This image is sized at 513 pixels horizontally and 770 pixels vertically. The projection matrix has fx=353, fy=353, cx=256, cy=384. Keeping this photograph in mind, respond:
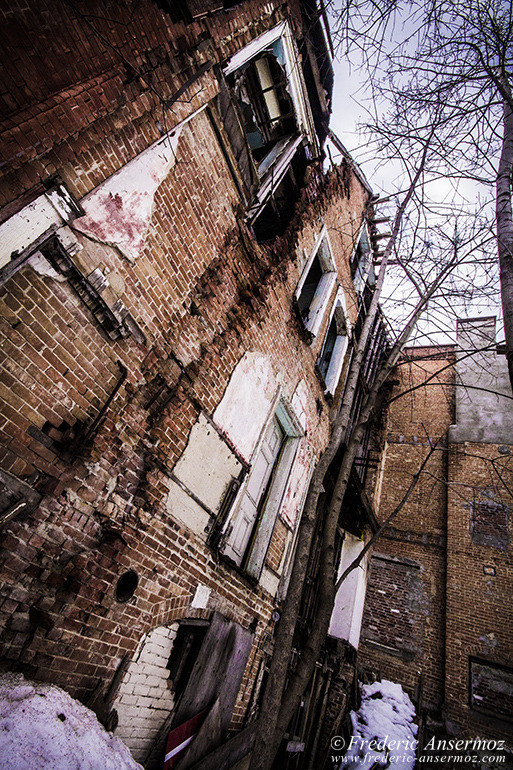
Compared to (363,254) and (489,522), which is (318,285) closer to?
(363,254)

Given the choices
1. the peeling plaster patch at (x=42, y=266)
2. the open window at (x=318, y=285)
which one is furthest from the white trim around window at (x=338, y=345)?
the peeling plaster patch at (x=42, y=266)

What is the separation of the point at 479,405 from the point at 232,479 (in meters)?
12.2

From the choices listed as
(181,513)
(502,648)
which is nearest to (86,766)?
(181,513)

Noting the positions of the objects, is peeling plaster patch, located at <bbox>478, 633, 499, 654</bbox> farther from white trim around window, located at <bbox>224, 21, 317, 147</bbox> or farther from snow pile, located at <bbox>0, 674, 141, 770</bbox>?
white trim around window, located at <bbox>224, 21, 317, 147</bbox>

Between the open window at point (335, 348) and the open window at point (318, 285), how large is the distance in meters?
0.46

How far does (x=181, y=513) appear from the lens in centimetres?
299

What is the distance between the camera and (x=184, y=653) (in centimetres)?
285

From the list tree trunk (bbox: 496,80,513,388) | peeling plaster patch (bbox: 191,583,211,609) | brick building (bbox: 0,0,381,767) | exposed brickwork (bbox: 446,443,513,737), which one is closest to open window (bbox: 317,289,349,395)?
brick building (bbox: 0,0,381,767)

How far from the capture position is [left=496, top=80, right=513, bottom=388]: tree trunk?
3.32 m

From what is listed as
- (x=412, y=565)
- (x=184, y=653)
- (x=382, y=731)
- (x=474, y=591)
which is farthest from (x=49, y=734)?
(x=412, y=565)

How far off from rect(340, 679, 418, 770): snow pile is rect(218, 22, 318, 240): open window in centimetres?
906

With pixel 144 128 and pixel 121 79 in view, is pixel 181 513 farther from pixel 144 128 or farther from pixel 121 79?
pixel 121 79

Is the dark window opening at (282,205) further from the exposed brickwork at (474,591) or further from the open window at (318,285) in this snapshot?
the exposed brickwork at (474,591)

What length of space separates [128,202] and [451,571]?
1193 cm
